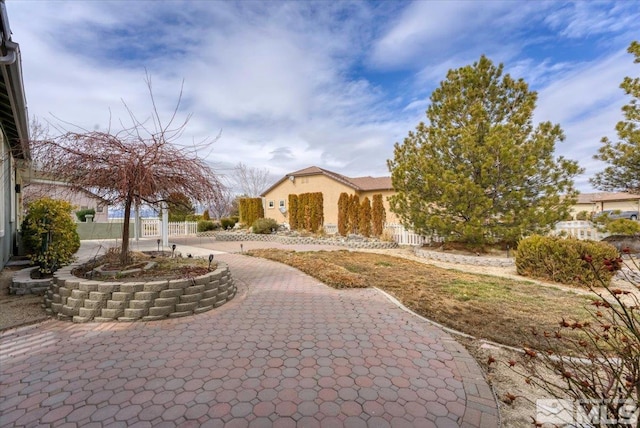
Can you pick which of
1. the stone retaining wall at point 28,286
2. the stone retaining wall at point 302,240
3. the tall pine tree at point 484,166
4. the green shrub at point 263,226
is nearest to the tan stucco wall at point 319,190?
the green shrub at point 263,226

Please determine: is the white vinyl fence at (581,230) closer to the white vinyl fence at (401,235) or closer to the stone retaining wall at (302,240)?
the white vinyl fence at (401,235)

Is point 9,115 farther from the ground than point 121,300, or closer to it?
farther from the ground

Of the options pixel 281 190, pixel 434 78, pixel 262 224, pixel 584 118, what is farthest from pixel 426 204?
pixel 281 190

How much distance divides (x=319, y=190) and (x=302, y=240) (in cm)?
824

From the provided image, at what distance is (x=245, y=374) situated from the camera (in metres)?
2.94

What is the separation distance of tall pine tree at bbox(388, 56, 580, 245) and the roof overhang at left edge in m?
10.5

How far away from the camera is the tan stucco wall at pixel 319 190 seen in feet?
74.6

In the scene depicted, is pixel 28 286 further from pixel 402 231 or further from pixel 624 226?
pixel 624 226

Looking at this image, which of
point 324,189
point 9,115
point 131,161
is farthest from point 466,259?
point 324,189

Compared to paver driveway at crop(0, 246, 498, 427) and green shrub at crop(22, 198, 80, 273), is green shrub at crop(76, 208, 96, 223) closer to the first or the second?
green shrub at crop(22, 198, 80, 273)

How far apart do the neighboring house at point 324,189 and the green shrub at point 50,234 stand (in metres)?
16.7

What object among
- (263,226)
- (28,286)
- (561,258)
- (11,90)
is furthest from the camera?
(263,226)

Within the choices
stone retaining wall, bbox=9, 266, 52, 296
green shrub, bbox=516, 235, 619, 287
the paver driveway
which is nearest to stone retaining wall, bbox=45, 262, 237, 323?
the paver driveway

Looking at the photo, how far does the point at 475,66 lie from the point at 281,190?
1796 cm
